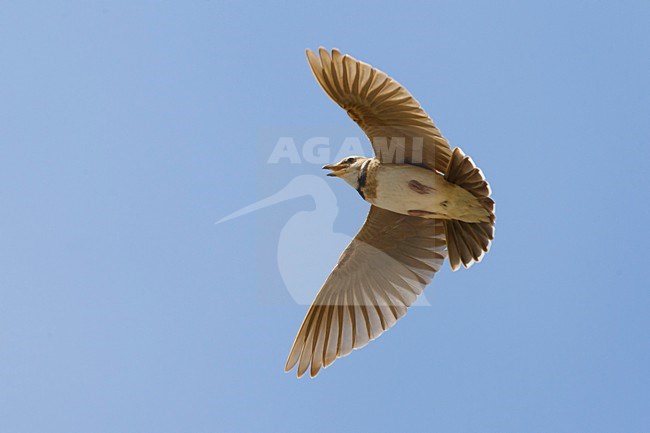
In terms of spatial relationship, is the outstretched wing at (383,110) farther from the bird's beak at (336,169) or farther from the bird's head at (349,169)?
the bird's beak at (336,169)

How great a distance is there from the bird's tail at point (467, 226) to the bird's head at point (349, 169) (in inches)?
43.2

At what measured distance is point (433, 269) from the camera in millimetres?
9562

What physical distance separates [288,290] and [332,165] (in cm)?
195

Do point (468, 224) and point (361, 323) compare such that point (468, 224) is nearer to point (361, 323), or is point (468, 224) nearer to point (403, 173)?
point (403, 173)

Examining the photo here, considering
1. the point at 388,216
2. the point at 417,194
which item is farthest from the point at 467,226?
the point at 388,216

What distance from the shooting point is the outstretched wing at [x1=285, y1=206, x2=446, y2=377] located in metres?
9.45

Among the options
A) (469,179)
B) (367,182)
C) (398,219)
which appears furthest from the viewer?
(398,219)

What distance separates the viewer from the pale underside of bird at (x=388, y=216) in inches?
321

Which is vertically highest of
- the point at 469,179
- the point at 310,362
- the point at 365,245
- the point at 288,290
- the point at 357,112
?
the point at 357,112

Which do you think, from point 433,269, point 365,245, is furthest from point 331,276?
point 433,269

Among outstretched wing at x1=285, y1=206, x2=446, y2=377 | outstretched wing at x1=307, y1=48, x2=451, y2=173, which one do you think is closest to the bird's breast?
outstretched wing at x1=307, y1=48, x2=451, y2=173

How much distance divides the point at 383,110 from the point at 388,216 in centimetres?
157

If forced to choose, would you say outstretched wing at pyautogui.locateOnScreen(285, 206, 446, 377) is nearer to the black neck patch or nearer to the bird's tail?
the black neck patch

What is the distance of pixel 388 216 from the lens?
31.0ft
